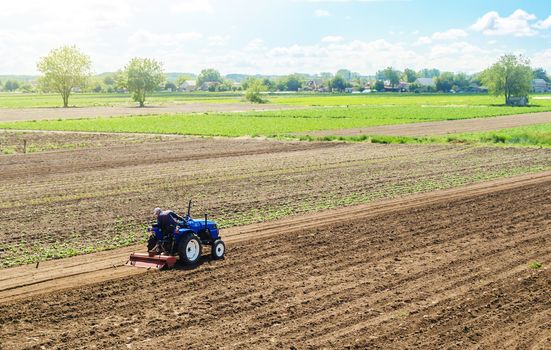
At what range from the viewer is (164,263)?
54.2 ft

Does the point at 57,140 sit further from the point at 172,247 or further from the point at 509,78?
the point at 509,78

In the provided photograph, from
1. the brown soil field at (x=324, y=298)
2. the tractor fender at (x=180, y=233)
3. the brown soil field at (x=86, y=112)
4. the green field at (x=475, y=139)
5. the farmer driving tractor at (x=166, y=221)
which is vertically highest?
the brown soil field at (x=86, y=112)

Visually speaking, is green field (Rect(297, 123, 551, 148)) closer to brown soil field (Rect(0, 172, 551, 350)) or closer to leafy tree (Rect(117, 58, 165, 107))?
brown soil field (Rect(0, 172, 551, 350))

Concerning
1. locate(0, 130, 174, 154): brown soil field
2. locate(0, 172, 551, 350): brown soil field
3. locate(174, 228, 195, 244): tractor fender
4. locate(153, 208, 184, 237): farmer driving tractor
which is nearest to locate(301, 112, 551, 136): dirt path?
locate(0, 130, 174, 154): brown soil field

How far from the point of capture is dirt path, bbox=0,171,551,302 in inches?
615

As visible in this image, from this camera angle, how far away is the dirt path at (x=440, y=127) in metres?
64.6

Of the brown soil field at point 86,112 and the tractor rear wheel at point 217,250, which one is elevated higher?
the brown soil field at point 86,112

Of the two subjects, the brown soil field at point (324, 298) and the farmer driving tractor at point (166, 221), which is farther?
the farmer driving tractor at point (166, 221)

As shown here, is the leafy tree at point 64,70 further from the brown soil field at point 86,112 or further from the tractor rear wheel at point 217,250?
the tractor rear wheel at point 217,250

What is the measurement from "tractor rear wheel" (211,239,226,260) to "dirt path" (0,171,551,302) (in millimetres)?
1901

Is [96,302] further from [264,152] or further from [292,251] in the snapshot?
[264,152]

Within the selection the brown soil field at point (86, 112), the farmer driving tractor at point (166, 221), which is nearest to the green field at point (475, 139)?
the farmer driving tractor at point (166, 221)

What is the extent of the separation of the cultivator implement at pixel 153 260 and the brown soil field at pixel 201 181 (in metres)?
2.80

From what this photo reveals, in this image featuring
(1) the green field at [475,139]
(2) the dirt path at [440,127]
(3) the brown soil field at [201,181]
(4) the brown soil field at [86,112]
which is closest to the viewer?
(3) the brown soil field at [201,181]
